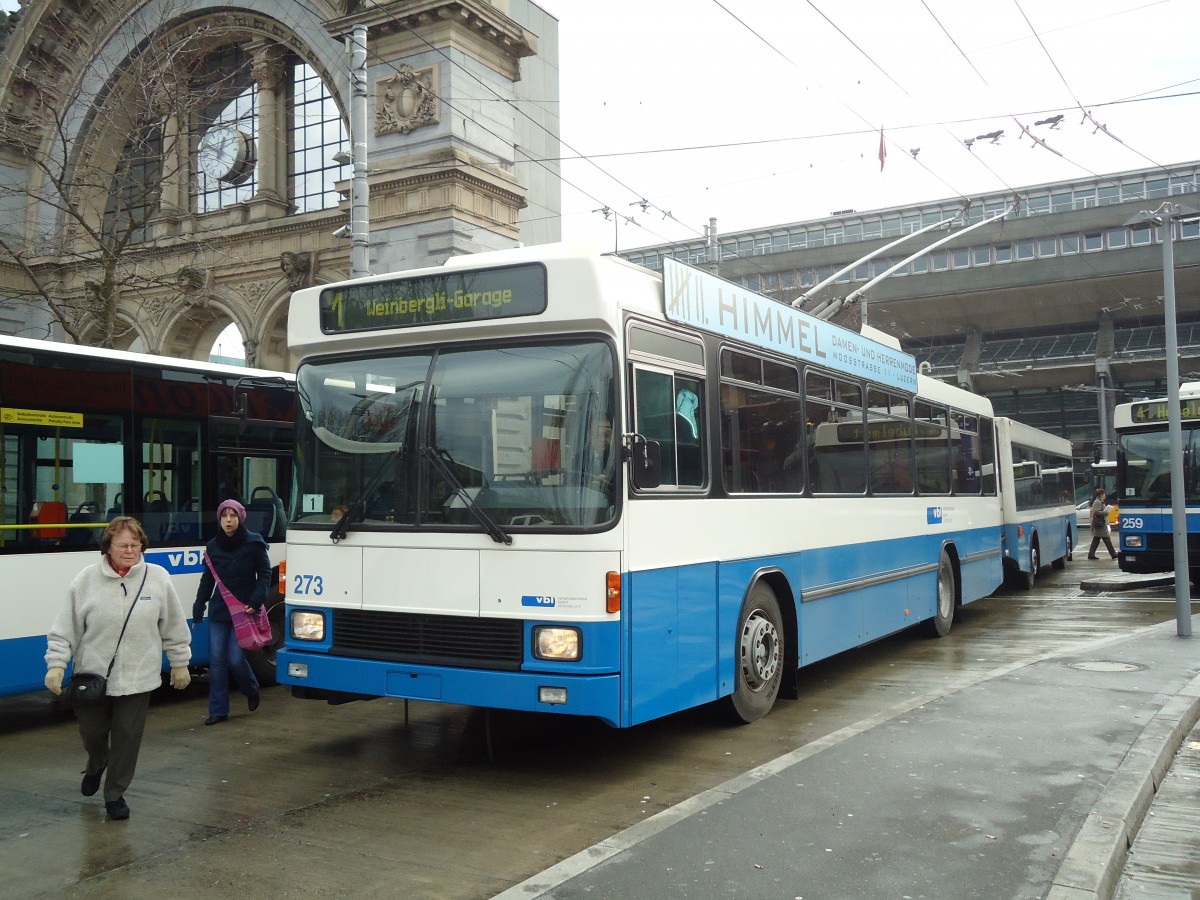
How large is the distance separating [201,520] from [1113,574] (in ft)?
58.4

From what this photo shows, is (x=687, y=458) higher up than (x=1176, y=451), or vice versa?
(x=1176, y=451)

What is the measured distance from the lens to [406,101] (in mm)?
24453

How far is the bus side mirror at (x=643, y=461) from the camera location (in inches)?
249

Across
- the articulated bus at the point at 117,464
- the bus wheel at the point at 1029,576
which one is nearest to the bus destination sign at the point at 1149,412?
the bus wheel at the point at 1029,576

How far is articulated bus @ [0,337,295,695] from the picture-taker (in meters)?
8.20

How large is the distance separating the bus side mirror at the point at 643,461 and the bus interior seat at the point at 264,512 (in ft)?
16.9

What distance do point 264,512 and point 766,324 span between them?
503cm

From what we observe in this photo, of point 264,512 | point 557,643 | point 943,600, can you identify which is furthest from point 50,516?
point 943,600

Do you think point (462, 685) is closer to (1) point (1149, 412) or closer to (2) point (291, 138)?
(1) point (1149, 412)

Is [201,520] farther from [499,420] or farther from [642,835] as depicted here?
[642,835]

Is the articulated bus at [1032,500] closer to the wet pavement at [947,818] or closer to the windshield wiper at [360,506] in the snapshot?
the wet pavement at [947,818]

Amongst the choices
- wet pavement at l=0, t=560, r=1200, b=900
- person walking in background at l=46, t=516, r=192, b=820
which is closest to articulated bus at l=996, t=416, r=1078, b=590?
wet pavement at l=0, t=560, r=1200, b=900

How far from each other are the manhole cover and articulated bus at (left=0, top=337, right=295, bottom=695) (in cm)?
726

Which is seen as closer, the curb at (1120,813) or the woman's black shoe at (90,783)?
the curb at (1120,813)
